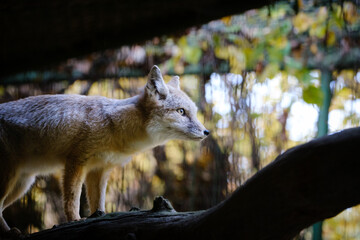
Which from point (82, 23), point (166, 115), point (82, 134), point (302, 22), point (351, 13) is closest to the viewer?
point (82, 134)

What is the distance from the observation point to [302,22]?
351 cm

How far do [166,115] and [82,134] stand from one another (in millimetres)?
600

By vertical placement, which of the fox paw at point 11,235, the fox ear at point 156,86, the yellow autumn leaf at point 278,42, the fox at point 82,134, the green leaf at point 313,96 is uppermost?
the yellow autumn leaf at point 278,42

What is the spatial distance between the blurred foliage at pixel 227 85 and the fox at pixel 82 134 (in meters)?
0.66

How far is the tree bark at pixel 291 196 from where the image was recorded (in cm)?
107

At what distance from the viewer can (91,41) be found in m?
3.39

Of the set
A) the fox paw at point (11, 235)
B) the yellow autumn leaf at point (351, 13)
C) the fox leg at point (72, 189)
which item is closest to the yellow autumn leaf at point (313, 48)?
the yellow autumn leaf at point (351, 13)

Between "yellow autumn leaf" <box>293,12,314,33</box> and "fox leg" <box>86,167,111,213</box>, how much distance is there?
2.40 m

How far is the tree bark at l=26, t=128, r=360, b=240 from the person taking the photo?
107 cm

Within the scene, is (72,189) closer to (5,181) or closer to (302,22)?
(5,181)

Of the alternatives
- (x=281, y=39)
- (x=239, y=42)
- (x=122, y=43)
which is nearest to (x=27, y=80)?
(x=122, y=43)

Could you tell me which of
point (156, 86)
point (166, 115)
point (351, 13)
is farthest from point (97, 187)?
point (351, 13)

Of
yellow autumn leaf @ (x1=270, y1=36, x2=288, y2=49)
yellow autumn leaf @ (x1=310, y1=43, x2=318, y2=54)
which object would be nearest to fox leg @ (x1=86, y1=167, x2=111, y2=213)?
yellow autumn leaf @ (x1=270, y1=36, x2=288, y2=49)

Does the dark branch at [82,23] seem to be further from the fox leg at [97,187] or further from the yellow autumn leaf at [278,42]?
the fox leg at [97,187]
